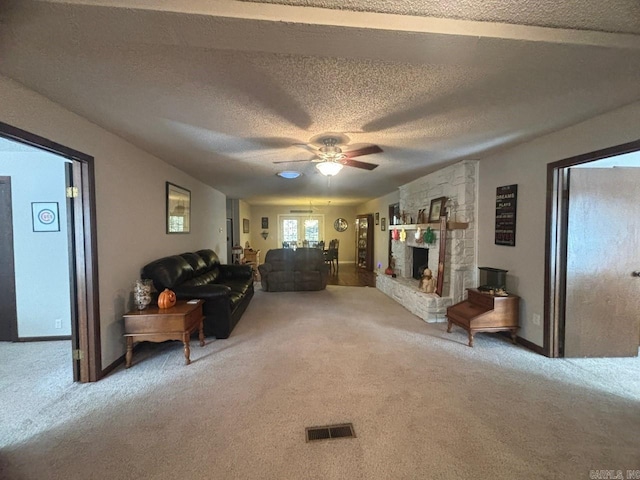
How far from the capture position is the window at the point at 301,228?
1170 cm

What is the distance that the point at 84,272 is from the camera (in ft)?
8.18

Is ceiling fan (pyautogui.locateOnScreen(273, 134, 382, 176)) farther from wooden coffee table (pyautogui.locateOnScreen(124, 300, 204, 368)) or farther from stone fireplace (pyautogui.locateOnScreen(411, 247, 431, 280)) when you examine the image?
stone fireplace (pyautogui.locateOnScreen(411, 247, 431, 280))

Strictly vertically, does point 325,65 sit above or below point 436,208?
above

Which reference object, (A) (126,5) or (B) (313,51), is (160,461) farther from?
(B) (313,51)

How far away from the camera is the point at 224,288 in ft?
11.5

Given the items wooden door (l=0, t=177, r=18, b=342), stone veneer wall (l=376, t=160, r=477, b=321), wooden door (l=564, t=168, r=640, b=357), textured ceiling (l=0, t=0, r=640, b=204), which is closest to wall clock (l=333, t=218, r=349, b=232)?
stone veneer wall (l=376, t=160, r=477, b=321)

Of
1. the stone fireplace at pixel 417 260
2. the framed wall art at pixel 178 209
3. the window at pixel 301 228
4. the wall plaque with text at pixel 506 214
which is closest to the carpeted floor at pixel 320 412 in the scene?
the wall plaque with text at pixel 506 214

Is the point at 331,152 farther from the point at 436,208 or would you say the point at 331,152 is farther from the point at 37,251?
the point at 37,251

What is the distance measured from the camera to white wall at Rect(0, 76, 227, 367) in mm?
1999

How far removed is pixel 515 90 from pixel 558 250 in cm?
189

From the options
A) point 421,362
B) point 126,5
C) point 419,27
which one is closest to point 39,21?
point 126,5

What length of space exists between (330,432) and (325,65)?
2.30 meters

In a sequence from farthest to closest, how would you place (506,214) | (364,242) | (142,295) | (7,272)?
(364,242)
(506,214)
(7,272)
(142,295)

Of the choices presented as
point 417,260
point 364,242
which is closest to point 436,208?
point 417,260
